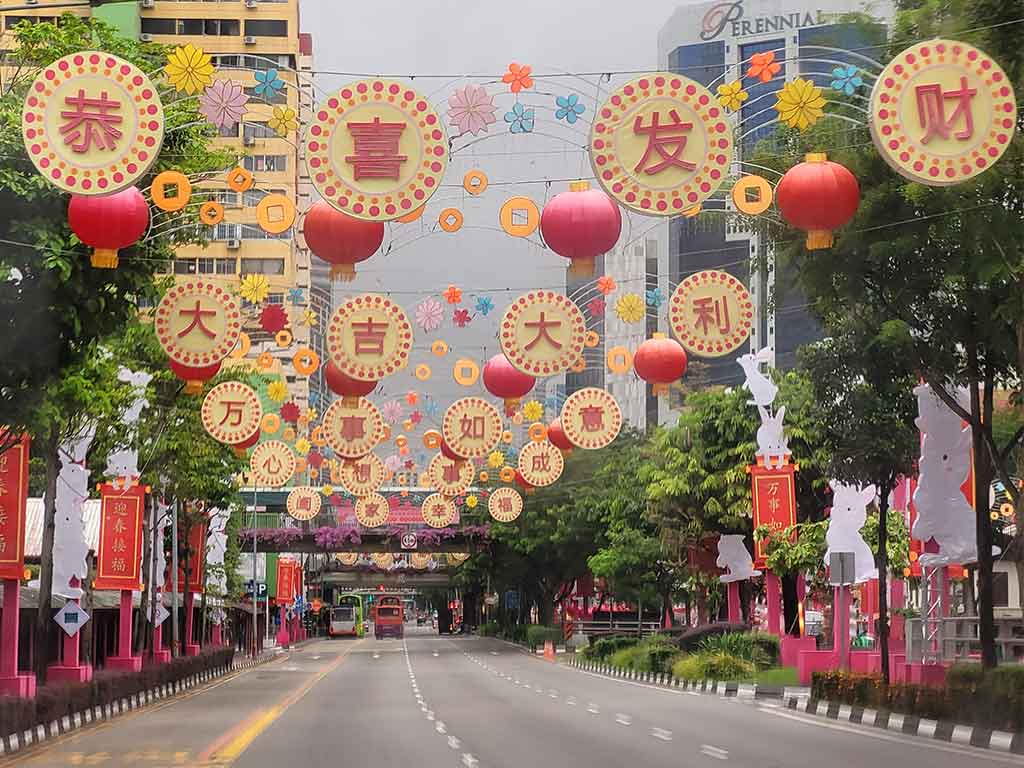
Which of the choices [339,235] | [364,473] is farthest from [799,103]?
[364,473]

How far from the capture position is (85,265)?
19.3m

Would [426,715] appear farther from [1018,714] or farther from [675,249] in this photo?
[675,249]

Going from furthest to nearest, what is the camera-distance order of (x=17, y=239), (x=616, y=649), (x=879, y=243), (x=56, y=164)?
(x=616, y=649) < (x=879, y=243) < (x=17, y=239) < (x=56, y=164)

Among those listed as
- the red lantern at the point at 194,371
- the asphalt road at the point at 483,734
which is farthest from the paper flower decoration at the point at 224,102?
the asphalt road at the point at 483,734

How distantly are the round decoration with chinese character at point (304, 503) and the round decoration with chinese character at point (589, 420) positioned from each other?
21.0m

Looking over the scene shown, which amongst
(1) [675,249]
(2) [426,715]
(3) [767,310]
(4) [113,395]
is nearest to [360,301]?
(3) [767,310]

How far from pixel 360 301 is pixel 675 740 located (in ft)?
25.2

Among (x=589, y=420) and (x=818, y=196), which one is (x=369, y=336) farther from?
(x=818, y=196)

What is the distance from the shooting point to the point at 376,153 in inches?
604

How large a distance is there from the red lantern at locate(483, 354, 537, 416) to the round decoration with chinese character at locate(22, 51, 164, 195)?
11.1 metres

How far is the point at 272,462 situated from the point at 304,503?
43.4 ft

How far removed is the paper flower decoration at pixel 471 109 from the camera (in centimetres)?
1816

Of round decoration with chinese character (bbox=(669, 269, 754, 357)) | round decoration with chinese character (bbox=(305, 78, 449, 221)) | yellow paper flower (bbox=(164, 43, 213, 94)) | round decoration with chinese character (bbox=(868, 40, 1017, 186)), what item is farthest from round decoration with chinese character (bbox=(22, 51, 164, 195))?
round decoration with chinese character (bbox=(669, 269, 754, 357))

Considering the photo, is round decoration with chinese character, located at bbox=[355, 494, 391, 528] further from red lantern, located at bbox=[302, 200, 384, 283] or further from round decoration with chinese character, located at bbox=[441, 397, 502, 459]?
red lantern, located at bbox=[302, 200, 384, 283]
